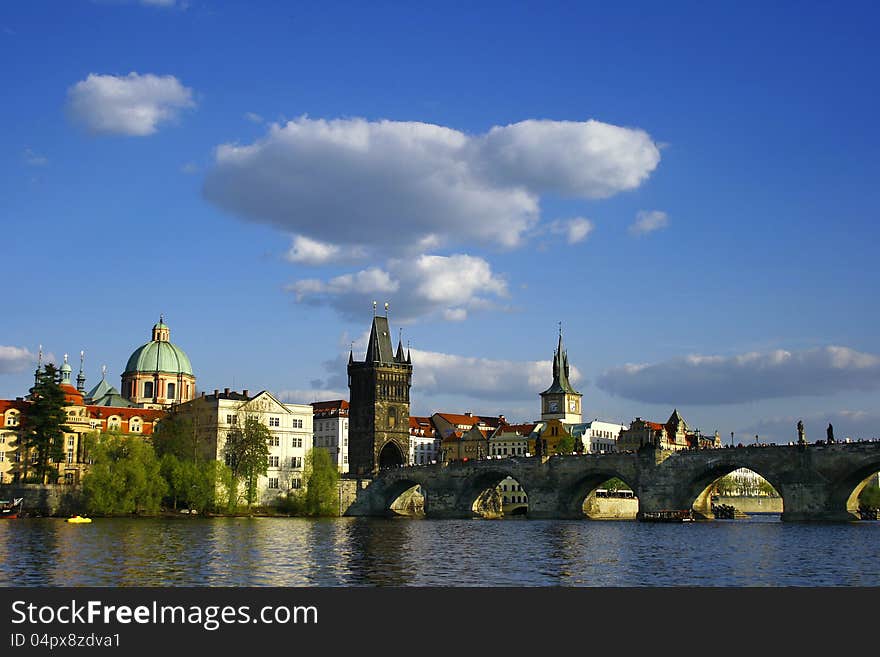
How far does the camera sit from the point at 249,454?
396ft

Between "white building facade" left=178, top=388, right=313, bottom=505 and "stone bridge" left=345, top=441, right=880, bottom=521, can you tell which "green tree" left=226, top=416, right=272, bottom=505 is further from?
"stone bridge" left=345, top=441, right=880, bottom=521

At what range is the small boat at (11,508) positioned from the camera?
10469 centimetres

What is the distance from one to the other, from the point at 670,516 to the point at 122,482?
5601 centimetres

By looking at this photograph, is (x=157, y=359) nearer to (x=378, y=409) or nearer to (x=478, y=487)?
(x=378, y=409)

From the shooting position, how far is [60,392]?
381 ft

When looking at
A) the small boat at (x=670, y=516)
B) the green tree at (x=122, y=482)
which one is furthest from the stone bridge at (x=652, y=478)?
the green tree at (x=122, y=482)

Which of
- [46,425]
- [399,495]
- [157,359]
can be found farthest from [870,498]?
[46,425]

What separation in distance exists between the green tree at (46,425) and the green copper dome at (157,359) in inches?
1931

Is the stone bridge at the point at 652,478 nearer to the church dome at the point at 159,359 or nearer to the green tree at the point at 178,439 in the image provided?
the green tree at the point at 178,439

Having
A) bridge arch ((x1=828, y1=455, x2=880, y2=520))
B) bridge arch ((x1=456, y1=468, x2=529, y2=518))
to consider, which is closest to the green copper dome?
bridge arch ((x1=456, y1=468, x2=529, y2=518))
